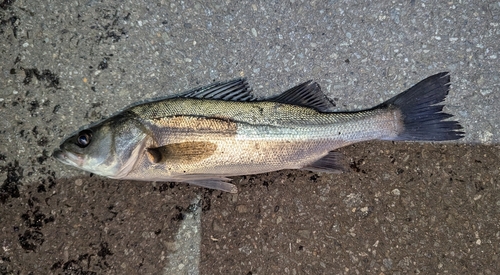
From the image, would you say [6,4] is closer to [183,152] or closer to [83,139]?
[83,139]

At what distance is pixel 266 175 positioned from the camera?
3396mm

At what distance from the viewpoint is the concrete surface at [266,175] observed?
3332mm

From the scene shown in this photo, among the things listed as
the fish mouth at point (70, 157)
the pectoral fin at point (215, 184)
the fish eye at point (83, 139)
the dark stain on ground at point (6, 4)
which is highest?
the dark stain on ground at point (6, 4)

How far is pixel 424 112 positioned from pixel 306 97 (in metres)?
1.01

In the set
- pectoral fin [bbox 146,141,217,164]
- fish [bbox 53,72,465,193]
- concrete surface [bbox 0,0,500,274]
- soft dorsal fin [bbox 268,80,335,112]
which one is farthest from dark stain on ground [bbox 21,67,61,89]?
soft dorsal fin [bbox 268,80,335,112]

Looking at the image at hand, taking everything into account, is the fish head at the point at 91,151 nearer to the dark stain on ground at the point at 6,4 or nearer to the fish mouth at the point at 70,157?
the fish mouth at the point at 70,157

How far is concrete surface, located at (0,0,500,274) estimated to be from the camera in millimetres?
3332

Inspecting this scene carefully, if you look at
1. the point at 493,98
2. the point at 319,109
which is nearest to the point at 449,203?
the point at 493,98

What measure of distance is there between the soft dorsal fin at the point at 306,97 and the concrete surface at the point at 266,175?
0.30 meters

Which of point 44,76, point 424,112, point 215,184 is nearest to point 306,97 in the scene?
point 424,112

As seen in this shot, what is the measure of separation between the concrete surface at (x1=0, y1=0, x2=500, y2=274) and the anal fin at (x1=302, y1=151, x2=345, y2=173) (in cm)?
27

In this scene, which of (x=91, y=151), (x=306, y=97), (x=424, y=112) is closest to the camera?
(x=91, y=151)

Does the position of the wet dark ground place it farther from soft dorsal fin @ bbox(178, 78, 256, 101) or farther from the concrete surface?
soft dorsal fin @ bbox(178, 78, 256, 101)

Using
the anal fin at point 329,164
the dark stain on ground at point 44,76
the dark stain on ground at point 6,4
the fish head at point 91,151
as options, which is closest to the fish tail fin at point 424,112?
the anal fin at point 329,164
